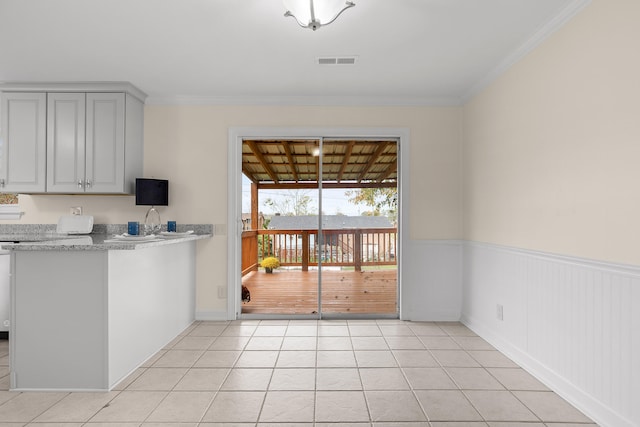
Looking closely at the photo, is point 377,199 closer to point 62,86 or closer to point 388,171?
point 388,171

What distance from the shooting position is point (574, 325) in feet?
7.48

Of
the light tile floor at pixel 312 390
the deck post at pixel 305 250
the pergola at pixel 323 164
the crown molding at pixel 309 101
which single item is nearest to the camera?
the light tile floor at pixel 312 390

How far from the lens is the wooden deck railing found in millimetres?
4324

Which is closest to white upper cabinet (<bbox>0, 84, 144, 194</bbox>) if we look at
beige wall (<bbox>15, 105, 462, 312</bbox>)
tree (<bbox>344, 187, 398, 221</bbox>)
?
beige wall (<bbox>15, 105, 462, 312</bbox>)

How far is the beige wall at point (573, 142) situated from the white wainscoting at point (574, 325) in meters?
0.13

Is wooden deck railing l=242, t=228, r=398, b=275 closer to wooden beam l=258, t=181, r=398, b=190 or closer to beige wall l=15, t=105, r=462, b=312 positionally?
beige wall l=15, t=105, r=462, b=312

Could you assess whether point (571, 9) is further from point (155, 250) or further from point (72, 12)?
point (155, 250)

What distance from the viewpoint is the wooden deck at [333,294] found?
4.34 metres

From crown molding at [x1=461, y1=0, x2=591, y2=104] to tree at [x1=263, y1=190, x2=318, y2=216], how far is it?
6.87 ft

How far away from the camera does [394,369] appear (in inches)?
109

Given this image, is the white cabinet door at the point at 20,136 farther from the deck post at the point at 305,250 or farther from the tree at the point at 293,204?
the deck post at the point at 305,250

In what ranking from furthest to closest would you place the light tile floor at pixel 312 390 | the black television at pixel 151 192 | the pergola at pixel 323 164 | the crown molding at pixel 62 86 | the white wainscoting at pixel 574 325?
the pergola at pixel 323 164
the black television at pixel 151 192
the crown molding at pixel 62 86
the light tile floor at pixel 312 390
the white wainscoting at pixel 574 325

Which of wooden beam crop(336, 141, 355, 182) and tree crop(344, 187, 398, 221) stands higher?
wooden beam crop(336, 141, 355, 182)

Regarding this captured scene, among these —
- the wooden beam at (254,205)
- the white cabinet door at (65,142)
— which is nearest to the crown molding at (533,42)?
the wooden beam at (254,205)
